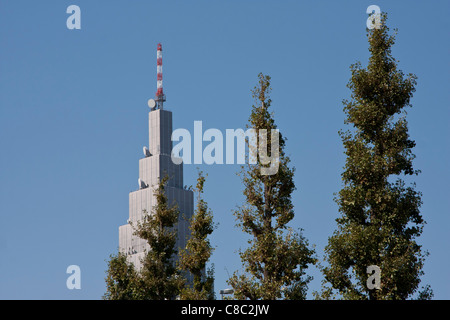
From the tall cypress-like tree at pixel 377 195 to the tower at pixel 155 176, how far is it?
136 metres

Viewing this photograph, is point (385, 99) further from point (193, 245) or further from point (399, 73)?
point (193, 245)

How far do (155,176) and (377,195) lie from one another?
464 ft

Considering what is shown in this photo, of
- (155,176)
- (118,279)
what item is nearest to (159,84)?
(155,176)

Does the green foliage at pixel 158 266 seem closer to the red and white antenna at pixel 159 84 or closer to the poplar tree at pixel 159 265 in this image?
the poplar tree at pixel 159 265

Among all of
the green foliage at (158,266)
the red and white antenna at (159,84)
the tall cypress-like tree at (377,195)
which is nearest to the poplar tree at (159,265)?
the green foliage at (158,266)

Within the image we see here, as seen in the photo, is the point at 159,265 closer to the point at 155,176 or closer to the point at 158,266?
the point at 158,266

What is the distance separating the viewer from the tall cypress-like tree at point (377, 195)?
36219mm

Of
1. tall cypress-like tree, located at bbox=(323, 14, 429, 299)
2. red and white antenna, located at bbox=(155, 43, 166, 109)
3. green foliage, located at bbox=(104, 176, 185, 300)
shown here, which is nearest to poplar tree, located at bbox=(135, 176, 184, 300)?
green foliage, located at bbox=(104, 176, 185, 300)

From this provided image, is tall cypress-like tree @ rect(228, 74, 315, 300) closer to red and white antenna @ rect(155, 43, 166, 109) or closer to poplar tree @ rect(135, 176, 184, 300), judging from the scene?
poplar tree @ rect(135, 176, 184, 300)

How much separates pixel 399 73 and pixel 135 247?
473 feet

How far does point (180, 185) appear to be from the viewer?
180500 mm

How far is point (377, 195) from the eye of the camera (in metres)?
37.2
